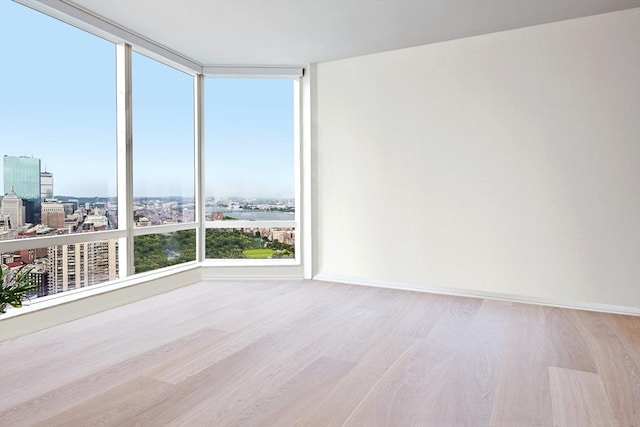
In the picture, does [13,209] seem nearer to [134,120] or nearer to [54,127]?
[54,127]

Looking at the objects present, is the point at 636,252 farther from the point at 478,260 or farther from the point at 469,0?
the point at 469,0

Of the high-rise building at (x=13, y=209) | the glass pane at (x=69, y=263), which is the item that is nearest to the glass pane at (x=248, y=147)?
the glass pane at (x=69, y=263)

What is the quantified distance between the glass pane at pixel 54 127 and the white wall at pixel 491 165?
203cm

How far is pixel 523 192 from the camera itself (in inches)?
140

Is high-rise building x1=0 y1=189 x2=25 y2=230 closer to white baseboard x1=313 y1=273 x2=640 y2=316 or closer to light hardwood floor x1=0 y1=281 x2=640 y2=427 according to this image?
light hardwood floor x1=0 y1=281 x2=640 y2=427

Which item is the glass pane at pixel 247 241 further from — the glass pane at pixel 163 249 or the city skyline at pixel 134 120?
the city skyline at pixel 134 120

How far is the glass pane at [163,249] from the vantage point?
3842 millimetres

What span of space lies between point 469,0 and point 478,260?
209 cm

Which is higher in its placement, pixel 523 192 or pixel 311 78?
pixel 311 78

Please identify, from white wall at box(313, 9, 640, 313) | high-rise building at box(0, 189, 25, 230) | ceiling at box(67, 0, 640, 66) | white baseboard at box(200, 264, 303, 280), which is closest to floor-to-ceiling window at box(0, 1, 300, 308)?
high-rise building at box(0, 189, 25, 230)

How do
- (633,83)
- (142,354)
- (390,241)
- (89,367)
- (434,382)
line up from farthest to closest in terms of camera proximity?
(390,241) < (633,83) < (142,354) < (89,367) < (434,382)

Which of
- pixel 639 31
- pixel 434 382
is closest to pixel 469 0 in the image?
pixel 639 31

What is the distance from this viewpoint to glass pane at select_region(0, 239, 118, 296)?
9.68 feet

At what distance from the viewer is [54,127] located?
10.2 feet
